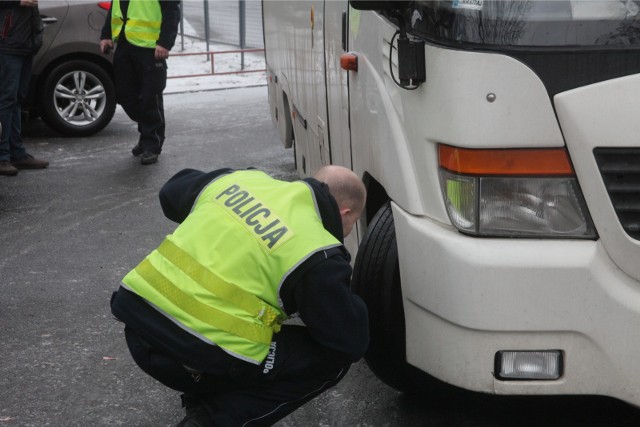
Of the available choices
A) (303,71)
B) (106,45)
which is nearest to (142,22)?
(106,45)

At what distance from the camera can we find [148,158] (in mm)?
9391

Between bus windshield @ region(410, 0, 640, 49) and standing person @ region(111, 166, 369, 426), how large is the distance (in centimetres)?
61

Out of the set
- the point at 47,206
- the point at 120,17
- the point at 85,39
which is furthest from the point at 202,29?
the point at 47,206

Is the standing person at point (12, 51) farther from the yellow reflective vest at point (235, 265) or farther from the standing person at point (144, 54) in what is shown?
the yellow reflective vest at point (235, 265)

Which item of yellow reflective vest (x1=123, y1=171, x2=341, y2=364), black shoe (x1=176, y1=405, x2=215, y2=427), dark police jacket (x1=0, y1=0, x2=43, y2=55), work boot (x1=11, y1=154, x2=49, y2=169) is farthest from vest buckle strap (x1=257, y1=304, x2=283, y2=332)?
work boot (x1=11, y1=154, x2=49, y2=169)

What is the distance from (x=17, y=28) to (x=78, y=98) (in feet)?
6.10

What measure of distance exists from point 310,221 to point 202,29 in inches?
665

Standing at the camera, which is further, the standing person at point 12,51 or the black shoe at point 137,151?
the black shoe at point 137,151

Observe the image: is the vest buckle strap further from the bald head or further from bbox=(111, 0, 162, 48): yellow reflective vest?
bbox=(111, 0, 162, 48): yellow reflective vest

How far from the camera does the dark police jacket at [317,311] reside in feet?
10.3

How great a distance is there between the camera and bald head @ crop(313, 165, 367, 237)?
347 centimetres

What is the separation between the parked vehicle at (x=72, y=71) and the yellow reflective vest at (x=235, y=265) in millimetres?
7534

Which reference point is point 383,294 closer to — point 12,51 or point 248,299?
point 248,299

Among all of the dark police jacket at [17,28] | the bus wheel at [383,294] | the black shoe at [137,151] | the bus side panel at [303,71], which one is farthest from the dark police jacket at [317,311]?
the black shoe at [137,151]
